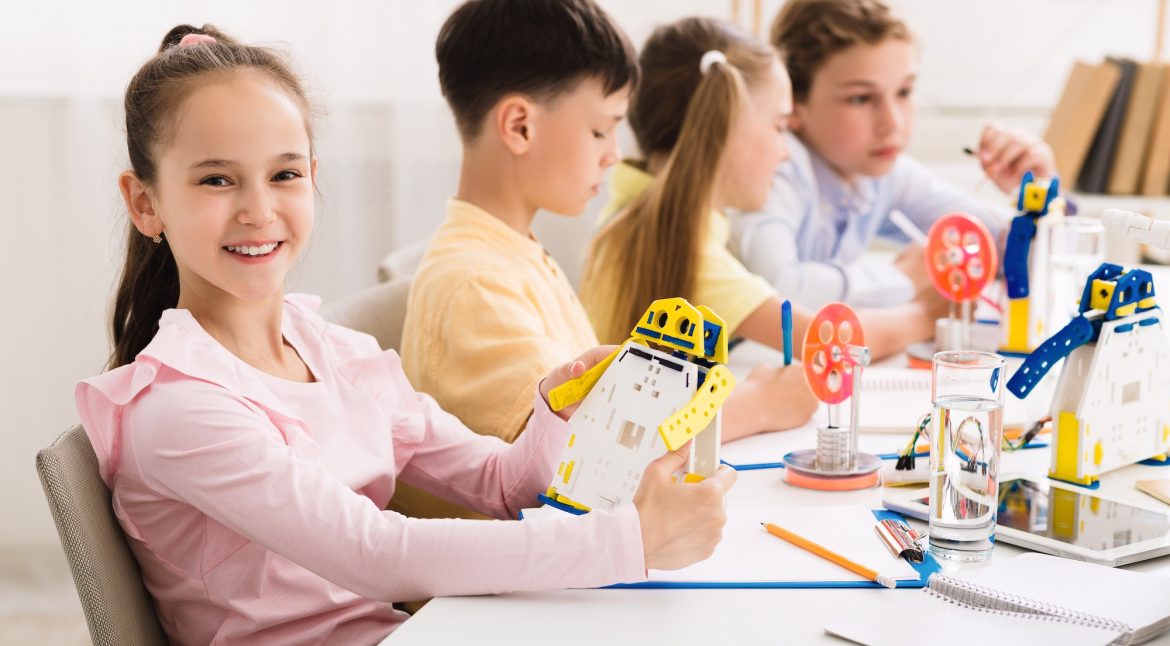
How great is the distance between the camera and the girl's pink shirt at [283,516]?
2.80 ft

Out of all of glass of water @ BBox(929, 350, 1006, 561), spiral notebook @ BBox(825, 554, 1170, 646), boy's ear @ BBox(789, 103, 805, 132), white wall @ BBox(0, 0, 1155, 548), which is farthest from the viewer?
boy's ear @ BBox(789, 103, 805, 132)

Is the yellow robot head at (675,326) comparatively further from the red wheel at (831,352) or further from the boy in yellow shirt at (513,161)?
the boy in yellow shirt at (513,161)

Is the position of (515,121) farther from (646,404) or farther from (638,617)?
(638,617)

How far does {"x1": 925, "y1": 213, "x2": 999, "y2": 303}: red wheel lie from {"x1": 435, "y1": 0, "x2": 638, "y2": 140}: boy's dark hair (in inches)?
21.1

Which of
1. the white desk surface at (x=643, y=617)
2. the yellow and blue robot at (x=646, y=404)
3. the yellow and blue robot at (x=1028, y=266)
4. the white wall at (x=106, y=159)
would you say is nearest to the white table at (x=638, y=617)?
the white desk surface at (x=643, y=617)

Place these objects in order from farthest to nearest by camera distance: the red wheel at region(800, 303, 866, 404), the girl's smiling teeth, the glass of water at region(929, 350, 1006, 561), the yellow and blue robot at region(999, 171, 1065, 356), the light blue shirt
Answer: the light blue shirt → the yellow and blue robot at region(999, 171, 1065, 356) → the red wheel at region(800, 303, 866, 404) → the girl's smiling teeth → the glass of water at region(929, 350, 1006, 561)

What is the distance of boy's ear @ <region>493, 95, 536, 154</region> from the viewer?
1.41 m

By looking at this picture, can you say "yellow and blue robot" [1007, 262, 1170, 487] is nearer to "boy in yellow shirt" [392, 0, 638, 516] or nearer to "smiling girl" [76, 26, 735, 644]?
"smiling girl" [76, 26, 735, 644]

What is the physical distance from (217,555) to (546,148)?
682mm

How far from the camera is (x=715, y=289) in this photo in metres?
1.68

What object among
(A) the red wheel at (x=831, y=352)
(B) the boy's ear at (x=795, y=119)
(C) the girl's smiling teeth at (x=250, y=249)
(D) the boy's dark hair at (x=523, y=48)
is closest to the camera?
(C) the girl's smiling teeth at (x=250, y=249)

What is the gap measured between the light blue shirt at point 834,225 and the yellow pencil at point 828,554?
93 cm

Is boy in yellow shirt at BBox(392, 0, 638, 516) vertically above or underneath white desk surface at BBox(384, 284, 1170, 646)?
above

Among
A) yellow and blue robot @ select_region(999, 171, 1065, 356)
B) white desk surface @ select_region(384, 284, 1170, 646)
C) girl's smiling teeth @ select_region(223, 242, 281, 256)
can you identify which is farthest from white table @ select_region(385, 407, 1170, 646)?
yellow and blue robot @ select_region(999, 171, 1065, 356)
